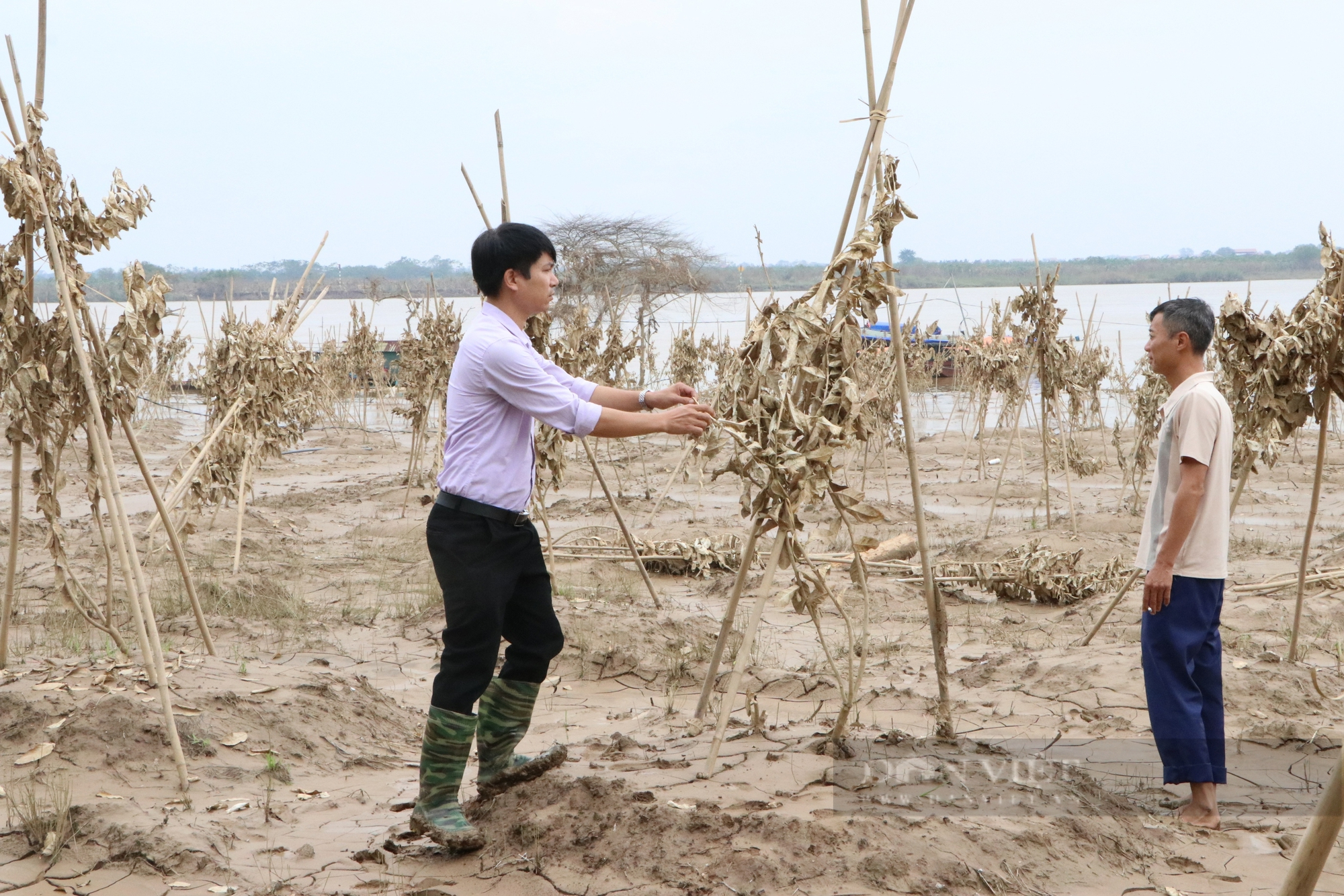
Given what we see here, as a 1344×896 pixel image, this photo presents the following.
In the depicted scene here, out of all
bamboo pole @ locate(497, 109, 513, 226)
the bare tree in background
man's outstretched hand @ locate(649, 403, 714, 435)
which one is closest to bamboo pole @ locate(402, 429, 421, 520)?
bamboo pole @ locate(497, 109, 513, 226)

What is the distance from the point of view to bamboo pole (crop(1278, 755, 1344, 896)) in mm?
1482

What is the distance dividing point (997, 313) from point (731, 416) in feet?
30.1

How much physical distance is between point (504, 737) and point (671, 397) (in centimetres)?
120

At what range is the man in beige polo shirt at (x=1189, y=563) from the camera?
320 centimetres

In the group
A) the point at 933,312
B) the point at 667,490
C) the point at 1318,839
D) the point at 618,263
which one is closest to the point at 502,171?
the point at 667,490

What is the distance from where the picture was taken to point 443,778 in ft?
9.96

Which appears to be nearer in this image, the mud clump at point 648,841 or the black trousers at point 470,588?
the mud clump at point 648,841

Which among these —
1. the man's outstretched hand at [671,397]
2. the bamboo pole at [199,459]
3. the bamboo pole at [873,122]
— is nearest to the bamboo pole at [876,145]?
the bamboo pole at [873,122]

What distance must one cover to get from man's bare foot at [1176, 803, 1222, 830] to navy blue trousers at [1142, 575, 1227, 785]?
0.09 meters

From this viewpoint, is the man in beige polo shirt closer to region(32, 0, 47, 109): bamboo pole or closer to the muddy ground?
the muddy ground

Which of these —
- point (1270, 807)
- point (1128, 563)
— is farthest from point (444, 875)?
point (1128, 563)

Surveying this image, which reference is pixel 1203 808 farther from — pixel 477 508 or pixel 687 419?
pixel 477 508

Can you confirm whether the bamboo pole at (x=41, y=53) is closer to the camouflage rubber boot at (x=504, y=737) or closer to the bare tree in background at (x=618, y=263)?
the camouflage rubber boot at (x=504, y=737)

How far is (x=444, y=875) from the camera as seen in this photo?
291 centimetres
